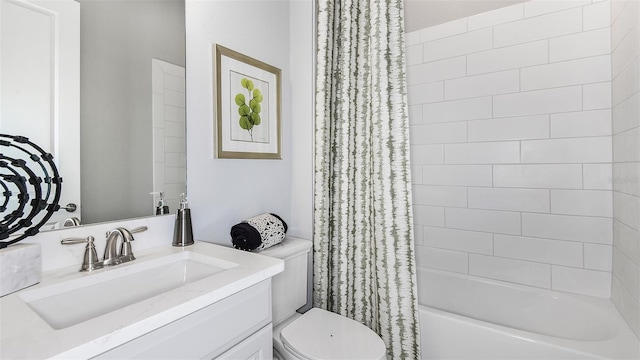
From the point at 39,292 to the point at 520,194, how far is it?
227cm

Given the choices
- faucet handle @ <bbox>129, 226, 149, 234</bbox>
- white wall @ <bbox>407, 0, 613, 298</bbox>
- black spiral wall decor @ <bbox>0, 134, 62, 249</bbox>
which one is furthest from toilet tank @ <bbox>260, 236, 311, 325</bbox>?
white wall @ <bbox>407, 0, 613, 298</bbox>

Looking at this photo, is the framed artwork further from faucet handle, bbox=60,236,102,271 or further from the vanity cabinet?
the vanity cabinet

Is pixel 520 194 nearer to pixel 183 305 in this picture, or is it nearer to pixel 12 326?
pixel 183 305

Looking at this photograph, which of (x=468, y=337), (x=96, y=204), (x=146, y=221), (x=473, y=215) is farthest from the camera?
(x=473, y=215)

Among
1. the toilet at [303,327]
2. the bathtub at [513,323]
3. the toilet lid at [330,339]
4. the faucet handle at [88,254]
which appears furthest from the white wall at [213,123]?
the bathtub at [513,323]

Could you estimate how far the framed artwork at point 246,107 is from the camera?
1427mm

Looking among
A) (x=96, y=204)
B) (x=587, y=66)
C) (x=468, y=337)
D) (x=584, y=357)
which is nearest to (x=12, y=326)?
(x=96, y=204)

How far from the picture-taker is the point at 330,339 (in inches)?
49.3

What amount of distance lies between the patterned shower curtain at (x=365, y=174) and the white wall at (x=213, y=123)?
15cm

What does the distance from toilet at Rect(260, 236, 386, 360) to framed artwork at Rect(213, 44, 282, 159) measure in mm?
522

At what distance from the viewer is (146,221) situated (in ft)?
3.83

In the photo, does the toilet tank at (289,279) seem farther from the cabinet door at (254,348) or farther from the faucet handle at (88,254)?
the faucet handle at (88,254)

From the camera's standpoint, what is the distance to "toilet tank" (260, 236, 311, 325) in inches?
56.3

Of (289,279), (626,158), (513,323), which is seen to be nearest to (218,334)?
(289,279)
